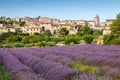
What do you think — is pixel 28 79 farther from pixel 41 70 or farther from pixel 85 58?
pixel 85 58

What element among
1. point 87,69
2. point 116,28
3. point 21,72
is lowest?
point 116,28

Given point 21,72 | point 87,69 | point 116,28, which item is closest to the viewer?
point 21,72

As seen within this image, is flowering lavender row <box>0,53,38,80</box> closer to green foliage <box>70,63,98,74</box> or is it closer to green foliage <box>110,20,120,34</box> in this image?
green foliage <box>70,63,98,74</box>

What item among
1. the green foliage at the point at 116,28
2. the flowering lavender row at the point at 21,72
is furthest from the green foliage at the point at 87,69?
the green foliage at the point at 116,28

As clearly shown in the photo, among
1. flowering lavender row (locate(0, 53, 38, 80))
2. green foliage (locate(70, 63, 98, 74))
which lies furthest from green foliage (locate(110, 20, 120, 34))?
flowering lavender row (locate(0, 53, 38, 80))

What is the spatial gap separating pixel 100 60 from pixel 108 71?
127 inches

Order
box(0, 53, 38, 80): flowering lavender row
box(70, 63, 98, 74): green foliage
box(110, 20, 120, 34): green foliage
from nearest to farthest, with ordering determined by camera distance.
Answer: box(0, 53, 38, 80): flowering lavender row, box(70, 63, 98, 74): green foliage, box(110, 20, 120, 34): green foliage

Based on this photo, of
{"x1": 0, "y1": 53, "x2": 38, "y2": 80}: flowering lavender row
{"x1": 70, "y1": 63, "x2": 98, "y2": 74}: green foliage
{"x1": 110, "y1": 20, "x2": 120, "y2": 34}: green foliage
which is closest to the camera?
{"x1": 0, "y1": 53, "x2": 38, "y2": 80}: flowering lavender row

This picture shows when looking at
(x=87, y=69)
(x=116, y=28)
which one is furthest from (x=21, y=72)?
(x=116, y=28)

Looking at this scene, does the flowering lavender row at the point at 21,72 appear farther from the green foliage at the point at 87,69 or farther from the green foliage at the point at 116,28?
the green foliage at the point at 116,28

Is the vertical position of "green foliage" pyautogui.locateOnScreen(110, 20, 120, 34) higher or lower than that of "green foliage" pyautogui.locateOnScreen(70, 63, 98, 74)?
lower

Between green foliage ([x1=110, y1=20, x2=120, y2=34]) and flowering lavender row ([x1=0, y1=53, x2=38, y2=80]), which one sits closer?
flowering lavender row ([x1=0, y1=53, x2=38, y2=80])

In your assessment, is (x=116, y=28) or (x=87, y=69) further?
(x=116, y=28)

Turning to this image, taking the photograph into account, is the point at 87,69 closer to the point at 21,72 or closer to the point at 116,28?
the point at 21,72
